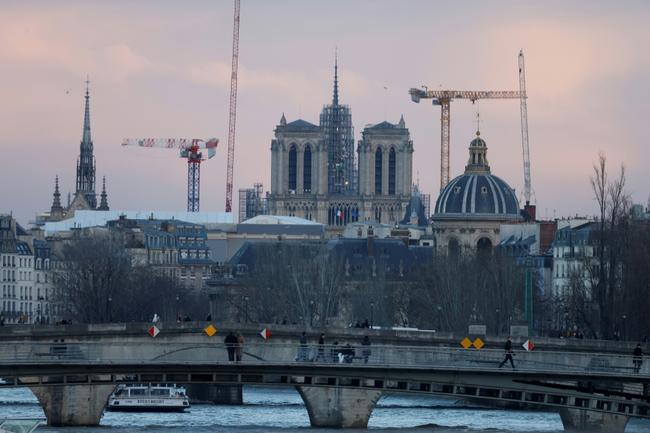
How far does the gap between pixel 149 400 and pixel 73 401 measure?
12.8m

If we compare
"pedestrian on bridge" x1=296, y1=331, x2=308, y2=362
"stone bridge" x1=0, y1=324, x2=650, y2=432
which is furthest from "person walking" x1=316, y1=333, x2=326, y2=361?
"pedestrian on bridge" x1=296, y1=331, x2=308, y2=362

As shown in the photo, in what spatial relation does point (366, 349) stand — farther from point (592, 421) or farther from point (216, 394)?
point (216, 394)

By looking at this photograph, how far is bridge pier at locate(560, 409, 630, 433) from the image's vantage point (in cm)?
10919

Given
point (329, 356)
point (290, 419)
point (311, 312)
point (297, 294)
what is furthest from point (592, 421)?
point (297, 294)

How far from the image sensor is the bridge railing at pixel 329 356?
96.1 metres

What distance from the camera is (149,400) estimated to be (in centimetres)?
12188

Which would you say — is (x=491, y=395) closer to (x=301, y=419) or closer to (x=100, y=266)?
(x=301, y=419)

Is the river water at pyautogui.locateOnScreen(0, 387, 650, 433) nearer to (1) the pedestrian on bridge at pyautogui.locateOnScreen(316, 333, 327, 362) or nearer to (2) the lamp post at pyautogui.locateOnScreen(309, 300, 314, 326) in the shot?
(1) the pedestrian on bridge at pyautogui.locateOnScreen(316, 333, 327, 362)

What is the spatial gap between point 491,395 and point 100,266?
101 m

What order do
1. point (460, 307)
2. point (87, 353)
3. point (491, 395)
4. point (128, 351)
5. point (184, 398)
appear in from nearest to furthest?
point (491, 395) < point (87, 353) < point (128, 351) < point (184, 398) < point (460, 307)

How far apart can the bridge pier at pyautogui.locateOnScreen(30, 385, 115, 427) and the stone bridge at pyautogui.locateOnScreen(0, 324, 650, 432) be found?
3cm

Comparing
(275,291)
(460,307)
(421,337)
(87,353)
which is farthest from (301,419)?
(275,291)

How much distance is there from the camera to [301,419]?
378ft

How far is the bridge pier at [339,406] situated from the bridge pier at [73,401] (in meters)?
6.39
